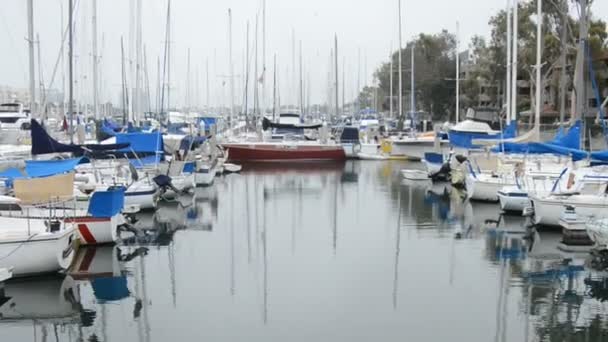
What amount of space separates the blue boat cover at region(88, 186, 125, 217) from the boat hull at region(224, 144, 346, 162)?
2861 centimetres

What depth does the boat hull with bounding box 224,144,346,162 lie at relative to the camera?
147 feet

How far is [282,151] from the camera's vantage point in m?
45.3

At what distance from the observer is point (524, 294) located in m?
13.1

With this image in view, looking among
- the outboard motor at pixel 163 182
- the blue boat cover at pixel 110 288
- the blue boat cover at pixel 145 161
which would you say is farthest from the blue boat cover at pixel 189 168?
the blue boat cover at pixel 110 288

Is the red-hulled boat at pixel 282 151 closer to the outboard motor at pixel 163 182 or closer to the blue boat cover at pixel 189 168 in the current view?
the blue boat cover at pixel 189 168

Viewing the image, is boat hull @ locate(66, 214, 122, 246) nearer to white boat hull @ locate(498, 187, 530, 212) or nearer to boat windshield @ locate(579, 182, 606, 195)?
white boat hull @ locate(498, 187, 530, 212)

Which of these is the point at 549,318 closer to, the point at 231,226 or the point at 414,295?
the point at 414,295

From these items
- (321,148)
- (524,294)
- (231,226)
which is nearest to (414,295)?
(524,294)

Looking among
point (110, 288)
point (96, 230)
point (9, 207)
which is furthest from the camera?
point (96, 230)

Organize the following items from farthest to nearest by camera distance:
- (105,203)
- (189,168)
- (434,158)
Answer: (434,158) → (189,168) → (105,203)

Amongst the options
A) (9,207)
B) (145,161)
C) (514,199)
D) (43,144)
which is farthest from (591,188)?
(145,161)

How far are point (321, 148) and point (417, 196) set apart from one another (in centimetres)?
1772

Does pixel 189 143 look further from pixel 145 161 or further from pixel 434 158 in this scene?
pixel 434 158

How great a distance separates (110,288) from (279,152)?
31.9 metres
